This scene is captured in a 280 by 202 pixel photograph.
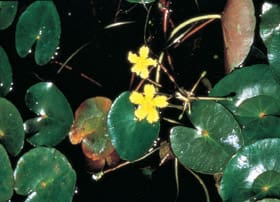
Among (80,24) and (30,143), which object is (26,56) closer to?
(80,24)

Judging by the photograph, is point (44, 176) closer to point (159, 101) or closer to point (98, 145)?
point (98, 145)

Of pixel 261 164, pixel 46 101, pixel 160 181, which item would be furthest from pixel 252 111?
pixel 46 101

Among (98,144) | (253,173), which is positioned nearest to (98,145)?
(98,144)

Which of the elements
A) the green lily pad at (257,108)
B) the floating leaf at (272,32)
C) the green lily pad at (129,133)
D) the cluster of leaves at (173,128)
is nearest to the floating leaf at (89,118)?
the cluster of leaves at (173,128)

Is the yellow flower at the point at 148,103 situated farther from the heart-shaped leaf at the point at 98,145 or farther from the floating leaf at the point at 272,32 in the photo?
the floating leaf at the point at 272,32

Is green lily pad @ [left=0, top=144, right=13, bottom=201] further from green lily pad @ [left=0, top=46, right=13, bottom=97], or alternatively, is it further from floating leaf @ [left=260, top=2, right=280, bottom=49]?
floating leaf @ [left=260, top=2, right=280, bottom=49]

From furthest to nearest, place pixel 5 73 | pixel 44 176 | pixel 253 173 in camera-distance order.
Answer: pixel 5 73 < pixel 44 176 < pixel 253 173
